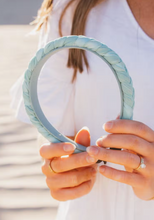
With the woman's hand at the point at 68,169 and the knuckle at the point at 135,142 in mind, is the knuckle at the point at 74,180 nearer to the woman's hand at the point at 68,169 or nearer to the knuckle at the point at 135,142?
the woman's hand at the point at 68,169

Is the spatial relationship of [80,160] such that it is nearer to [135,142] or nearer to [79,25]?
[135,142]

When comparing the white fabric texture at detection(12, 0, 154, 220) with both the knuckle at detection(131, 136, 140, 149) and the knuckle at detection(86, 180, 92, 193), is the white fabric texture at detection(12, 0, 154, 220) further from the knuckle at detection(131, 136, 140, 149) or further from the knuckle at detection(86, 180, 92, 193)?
the knuckle at detection(131, 136, 140, 149)

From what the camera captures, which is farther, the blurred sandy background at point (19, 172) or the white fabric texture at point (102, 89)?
the blurred sandy background at point (19, 172)

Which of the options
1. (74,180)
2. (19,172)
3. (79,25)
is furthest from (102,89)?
(19,172)

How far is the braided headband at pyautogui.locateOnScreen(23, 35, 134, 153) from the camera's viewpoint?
758 millimetres

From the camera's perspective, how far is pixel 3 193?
2.61 meters

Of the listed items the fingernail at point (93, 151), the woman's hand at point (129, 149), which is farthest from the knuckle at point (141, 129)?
the fingernail at point (93, 151)

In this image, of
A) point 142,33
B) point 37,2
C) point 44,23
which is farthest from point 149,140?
point 37,2

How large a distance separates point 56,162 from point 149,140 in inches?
10.0

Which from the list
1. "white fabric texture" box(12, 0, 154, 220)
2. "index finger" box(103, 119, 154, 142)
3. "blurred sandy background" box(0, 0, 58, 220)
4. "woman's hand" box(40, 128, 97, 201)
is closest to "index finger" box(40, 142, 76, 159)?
"woman's hand" box(40, 128, 97, 201)

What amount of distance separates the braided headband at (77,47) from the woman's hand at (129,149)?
4 cm

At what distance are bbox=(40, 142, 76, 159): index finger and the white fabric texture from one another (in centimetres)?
29

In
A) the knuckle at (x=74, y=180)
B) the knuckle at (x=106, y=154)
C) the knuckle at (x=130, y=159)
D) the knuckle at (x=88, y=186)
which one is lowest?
the knuckle at (x=88, y=186)

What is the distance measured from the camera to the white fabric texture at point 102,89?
1059 mm
